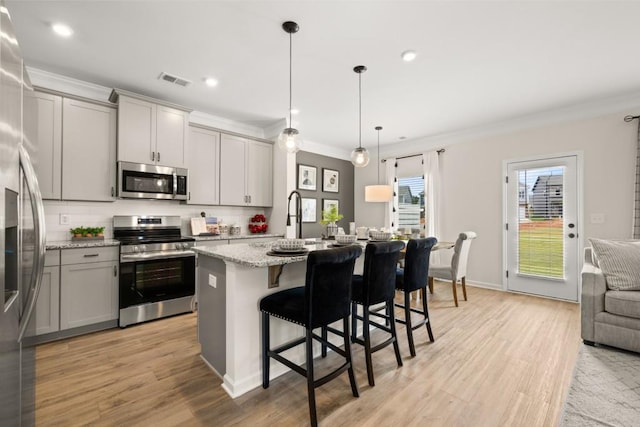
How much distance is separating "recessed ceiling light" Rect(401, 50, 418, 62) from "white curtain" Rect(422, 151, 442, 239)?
9.36 ft

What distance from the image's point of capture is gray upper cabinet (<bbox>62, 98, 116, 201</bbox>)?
3.14m

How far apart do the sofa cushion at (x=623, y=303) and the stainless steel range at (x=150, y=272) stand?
4.26 metres

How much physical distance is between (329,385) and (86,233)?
10.3 ft

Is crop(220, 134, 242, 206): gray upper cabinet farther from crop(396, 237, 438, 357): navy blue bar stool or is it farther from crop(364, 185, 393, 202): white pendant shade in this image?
crop(396, 237, 438, 357): navy blue bar stool

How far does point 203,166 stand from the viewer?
4223mm

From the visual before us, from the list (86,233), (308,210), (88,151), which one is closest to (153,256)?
(86,233)

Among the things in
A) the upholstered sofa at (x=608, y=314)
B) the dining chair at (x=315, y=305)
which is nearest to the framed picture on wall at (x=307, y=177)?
the dining chair at (x=315, y=305)

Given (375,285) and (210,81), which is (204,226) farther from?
(375,285)

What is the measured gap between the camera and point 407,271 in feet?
8.43

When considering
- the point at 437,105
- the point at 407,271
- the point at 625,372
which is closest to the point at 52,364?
the point at 407,271

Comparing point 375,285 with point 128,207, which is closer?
point 375,285

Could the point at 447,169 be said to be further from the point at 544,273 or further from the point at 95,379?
the point at 95,379

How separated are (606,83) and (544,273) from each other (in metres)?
2.56

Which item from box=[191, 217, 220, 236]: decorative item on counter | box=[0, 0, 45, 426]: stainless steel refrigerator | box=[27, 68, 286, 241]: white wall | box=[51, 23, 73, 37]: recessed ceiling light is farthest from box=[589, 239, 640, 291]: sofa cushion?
box=[51, 23, 73, 37]: recessed ceiling light
